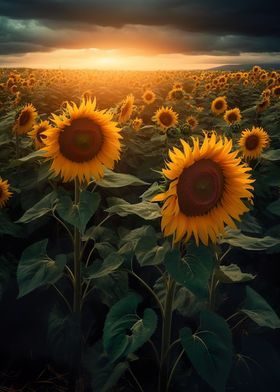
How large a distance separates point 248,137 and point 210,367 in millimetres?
3526

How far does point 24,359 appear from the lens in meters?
3.62

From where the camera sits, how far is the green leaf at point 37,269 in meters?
2.88

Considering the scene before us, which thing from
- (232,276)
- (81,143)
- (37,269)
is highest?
(81,143)

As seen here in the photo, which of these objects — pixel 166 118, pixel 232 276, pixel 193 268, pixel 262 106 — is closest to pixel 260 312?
pixel 232 276

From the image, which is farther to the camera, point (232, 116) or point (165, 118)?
point (232, 116)

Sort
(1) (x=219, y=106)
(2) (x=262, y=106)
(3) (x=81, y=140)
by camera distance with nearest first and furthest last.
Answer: (3) (x=81, y=140), (2) (x=262, y=106), (1) (x=219, y=106)

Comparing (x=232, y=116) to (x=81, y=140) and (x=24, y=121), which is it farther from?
(x=81, y=140)

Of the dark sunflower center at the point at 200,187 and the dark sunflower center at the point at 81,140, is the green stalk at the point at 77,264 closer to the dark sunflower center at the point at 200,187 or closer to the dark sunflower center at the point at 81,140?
the dark sunflower center at the point at 81,140

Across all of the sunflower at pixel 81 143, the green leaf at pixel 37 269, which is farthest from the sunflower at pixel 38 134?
the green leaf at pixel 37 269

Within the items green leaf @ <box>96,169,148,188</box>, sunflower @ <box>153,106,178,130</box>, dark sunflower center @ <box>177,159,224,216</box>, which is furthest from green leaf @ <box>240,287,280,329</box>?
sunflower @ <box>153,106,178,130</box>

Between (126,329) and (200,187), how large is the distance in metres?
0.87

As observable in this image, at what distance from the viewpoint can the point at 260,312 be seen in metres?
2.76

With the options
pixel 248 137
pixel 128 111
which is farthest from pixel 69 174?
pixel 128 111

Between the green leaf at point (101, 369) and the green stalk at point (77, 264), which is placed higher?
the green stalk at point (77, 264)
